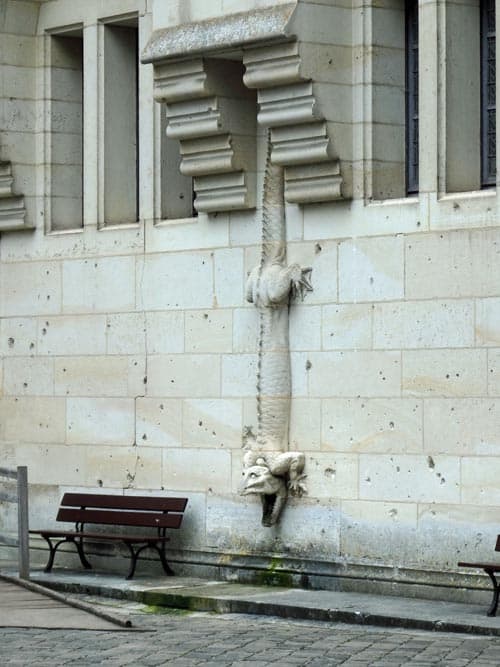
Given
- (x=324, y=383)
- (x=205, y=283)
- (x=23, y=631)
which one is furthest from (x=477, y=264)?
(x=23, y=631)

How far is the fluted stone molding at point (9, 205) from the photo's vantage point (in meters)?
19.0

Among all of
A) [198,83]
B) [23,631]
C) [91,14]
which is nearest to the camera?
[23,631]

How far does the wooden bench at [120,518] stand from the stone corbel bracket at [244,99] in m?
2.51

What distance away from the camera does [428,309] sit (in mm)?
15641

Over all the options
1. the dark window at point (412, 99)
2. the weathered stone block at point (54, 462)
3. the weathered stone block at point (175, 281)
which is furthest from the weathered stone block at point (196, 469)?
the dark window at point (412, 99)

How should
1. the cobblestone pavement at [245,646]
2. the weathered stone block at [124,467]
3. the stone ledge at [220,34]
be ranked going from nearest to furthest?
the cobblestone pavement at [245,646] < the stone ledge at [220,34] < the weathered stone block at [124,467]

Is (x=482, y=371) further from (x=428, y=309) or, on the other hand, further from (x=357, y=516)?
(x=357, y=516)

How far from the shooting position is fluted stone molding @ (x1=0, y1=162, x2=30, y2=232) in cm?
1905

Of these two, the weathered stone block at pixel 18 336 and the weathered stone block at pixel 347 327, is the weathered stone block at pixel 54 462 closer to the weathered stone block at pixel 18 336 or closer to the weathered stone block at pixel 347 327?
the weathered stone block at pixel 18 336

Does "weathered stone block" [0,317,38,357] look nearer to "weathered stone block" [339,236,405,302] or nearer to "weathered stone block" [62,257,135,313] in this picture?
"weathered stone block" [62,257,135,313]

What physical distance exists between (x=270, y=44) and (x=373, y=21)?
819 millimetres

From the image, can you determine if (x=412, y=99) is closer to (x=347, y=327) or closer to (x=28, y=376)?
(x=347, y=327)

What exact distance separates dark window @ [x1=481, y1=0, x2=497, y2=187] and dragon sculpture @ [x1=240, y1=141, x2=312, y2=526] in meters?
1.74

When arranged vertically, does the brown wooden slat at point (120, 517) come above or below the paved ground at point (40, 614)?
above
